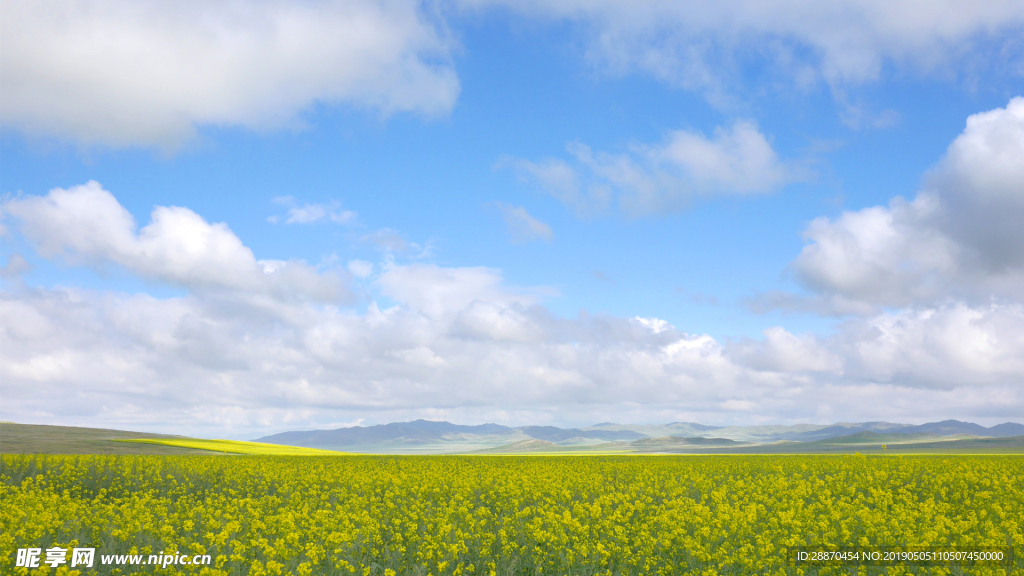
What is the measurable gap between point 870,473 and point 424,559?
2378cm

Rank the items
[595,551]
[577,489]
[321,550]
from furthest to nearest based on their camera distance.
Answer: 1. [577,489]
2. [595,551]
3. [321,550]

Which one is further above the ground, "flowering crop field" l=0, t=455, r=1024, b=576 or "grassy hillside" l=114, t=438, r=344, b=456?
"flowering crop field" l=0, t=455, r=1024, b=576

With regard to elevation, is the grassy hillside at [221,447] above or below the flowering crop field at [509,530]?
below

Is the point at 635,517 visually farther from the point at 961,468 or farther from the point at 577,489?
the point at 961,468

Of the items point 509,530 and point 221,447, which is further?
point 221,447

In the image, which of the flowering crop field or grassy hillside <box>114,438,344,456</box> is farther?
grassy hillside <box>114,438,344,456</box>

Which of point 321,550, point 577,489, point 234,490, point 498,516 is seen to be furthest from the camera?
point 234,490

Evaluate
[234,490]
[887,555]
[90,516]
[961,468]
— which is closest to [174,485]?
[234,490]

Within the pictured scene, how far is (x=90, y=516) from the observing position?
51.2 feet

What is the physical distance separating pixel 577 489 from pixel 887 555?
10175mm

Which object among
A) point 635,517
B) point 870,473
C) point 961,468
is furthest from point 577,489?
point 961,468

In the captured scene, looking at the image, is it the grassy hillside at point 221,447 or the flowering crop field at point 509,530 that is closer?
the flowering crop field at point 509,530

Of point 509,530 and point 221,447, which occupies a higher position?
point 509,530

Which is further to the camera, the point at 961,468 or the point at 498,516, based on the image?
the point at 961,468
